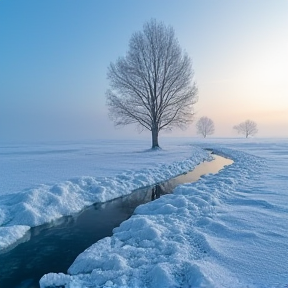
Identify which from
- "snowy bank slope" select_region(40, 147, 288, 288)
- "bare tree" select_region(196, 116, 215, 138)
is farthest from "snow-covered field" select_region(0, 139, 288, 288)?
"bare tree" select_region(196, 116, 215, 138)

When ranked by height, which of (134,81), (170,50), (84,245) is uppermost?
(170,50)

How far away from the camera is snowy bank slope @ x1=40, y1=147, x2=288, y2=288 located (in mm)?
3467

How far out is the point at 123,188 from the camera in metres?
9.49

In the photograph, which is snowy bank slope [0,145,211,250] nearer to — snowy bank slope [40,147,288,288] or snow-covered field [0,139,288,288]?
snow-covered field [0,139,288,288]

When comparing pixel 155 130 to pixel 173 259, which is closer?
pixel 173 259

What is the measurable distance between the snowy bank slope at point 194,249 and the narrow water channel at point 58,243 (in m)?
0.40

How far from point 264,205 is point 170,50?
822 inches

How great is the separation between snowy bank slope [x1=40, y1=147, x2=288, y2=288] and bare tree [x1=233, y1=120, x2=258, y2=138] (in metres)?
81.2

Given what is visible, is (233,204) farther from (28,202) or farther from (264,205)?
(28,202)

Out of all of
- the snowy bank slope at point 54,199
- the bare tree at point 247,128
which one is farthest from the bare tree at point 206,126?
the snowy bank slope at point 54,199

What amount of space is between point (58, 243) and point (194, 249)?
118 inches

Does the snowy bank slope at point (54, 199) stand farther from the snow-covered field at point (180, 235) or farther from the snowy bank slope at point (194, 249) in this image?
the snowy bank slope at point (194, 249)

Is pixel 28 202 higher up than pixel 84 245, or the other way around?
pixel 28 202

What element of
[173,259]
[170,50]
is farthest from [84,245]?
[170,50]
